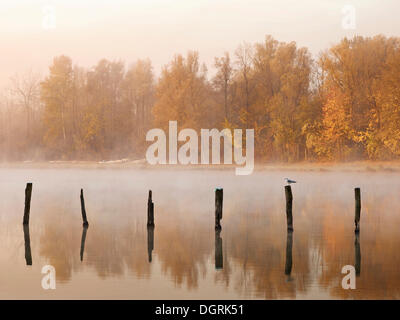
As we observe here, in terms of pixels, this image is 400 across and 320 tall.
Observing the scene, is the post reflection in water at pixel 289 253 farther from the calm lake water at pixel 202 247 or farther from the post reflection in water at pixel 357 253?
the post reflection in water at pixel 357 253

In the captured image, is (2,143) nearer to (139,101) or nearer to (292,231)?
(139,101)

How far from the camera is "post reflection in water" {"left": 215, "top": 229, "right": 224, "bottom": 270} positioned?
21761 millimetres

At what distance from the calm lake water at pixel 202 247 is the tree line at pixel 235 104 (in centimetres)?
1269

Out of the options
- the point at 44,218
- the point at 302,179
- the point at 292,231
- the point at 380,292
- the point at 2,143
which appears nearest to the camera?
the point at 380,292

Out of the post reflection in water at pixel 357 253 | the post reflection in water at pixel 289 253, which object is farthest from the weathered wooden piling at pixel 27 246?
the post reflection in water at pixel 357 253

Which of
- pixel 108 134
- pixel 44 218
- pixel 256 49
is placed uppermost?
pixel 256 49

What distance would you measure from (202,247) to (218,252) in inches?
54.5

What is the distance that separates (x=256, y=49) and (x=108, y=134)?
80.4ft

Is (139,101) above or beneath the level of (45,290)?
above

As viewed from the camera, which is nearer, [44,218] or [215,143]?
[44,218]

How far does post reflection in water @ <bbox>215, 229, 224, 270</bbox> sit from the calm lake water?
0.14ft

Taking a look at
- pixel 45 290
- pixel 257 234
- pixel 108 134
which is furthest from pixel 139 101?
pixel 45 290

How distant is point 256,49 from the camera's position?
71.6 metres

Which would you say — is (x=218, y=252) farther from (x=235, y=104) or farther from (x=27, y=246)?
(x=235, y=104)
